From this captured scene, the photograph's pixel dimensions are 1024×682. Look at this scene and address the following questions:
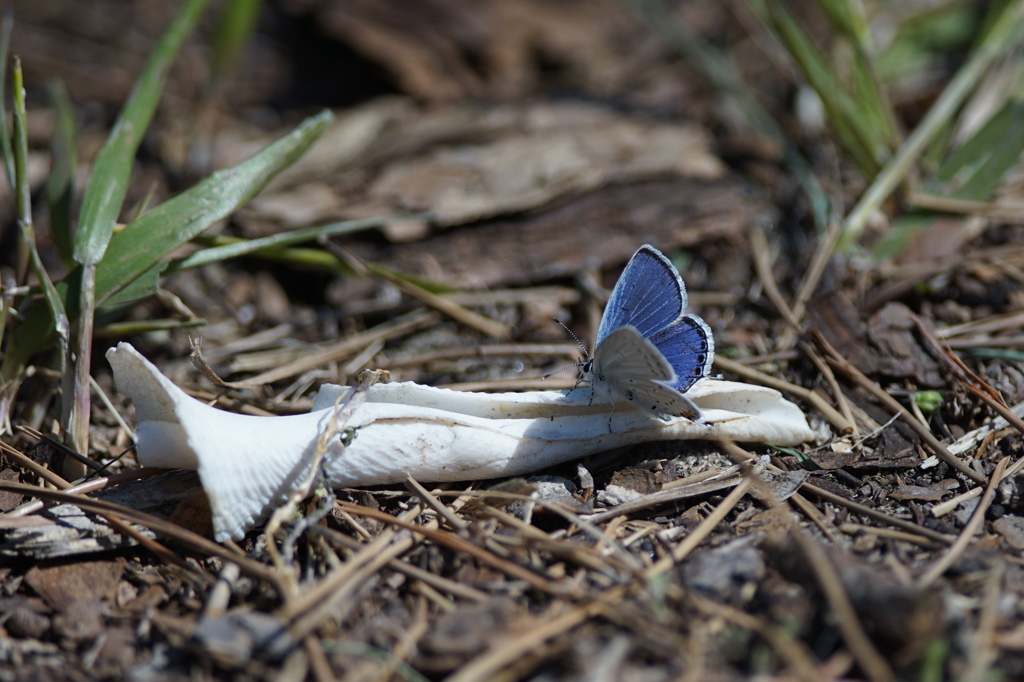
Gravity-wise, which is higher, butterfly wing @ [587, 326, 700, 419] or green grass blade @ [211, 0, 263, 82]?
green grass blade @ [211, 0, 263, 82]

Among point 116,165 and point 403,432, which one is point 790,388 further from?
point 116,165

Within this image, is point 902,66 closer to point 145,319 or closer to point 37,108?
point 145,319

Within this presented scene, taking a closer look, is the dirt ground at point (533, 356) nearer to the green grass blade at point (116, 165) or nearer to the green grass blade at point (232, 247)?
the green grass blade at point (232, 247)

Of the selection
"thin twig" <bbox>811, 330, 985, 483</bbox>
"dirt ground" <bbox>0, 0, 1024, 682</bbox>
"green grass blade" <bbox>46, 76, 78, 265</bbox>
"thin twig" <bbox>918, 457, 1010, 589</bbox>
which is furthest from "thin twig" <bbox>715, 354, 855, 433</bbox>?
"green grass blade" <bbox>46, 76, 78, 265</bbox>

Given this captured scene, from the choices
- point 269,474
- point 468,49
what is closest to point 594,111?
point 468,49

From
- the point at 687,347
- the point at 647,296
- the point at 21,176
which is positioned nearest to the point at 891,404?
the point at 687,347

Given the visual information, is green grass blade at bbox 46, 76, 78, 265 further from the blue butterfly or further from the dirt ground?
the blue butterfly

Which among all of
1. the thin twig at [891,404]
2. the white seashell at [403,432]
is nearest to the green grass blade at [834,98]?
the thin twig at [891,404]
